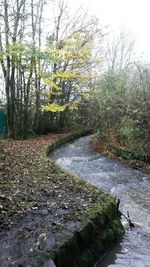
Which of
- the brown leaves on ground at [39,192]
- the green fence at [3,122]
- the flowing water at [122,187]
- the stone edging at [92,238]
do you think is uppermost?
the green fence at [3,122]

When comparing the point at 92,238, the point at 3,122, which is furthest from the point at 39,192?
the point at 3,122

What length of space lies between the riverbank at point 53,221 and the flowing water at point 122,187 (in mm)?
287

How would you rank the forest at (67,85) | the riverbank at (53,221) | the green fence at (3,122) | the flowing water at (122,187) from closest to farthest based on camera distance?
the riverbank at (53,221) → the flowing water at (122,187) → the forest at (67,85) → the green fence at (3,122)

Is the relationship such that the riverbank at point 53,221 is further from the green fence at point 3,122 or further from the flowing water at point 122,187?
the green fence at point 3,122

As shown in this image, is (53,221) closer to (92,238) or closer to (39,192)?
(92,238)

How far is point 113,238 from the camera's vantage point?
20.3ft

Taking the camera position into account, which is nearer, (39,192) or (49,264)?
(49,264)

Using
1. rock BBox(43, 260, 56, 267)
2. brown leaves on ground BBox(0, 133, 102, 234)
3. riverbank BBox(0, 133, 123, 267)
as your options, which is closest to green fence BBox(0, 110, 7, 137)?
brown leaves on ground BBox(0, 133, 102, 234)

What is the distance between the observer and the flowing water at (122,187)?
573 centimetres

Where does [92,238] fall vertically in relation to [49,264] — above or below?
below

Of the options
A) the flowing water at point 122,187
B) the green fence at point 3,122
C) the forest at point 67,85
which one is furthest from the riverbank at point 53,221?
the green fence at point 3,122

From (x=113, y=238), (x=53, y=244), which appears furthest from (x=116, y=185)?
(x=53, y=244)

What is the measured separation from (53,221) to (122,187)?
4.74 m

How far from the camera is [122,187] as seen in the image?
1013 cm
